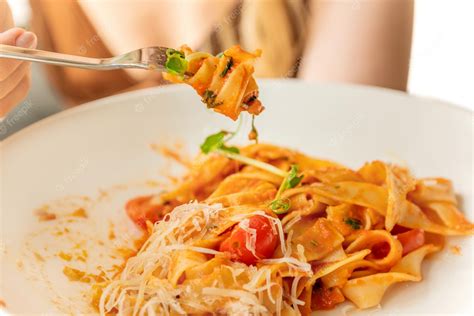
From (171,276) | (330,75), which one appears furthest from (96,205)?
(330,75)

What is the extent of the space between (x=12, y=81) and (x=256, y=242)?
0.78m

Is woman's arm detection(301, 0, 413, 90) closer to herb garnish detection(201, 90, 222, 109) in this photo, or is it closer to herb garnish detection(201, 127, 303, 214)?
herb garnish detection(201, 127, 303, 214)

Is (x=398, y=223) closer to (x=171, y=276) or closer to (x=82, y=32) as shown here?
(x=171, y=276)

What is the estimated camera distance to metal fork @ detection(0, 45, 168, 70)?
52.1 inches

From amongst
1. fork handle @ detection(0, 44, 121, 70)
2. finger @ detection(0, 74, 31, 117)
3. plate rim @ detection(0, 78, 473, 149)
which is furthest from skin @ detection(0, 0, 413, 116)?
fork handle @ detection(0, 44, 121, 70)

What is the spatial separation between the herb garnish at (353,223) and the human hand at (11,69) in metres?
0.91

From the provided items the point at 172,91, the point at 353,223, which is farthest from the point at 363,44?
the point at 353,223

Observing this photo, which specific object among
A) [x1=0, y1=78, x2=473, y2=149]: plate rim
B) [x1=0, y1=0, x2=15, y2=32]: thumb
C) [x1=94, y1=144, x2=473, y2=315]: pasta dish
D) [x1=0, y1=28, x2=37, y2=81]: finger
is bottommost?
[x1=94, y1=144, x2=473, y2=315]: pasta dish

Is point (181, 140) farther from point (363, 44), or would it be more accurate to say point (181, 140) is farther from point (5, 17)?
point (363, 44)

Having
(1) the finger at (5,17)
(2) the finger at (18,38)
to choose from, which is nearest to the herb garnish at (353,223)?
(2) the finger at (18,38)

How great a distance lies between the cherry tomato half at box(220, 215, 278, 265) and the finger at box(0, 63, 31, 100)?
27.9 inches

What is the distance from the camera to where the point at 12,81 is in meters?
1.62

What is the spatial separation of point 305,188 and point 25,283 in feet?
2.50

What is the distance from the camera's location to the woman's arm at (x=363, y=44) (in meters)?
2.96
